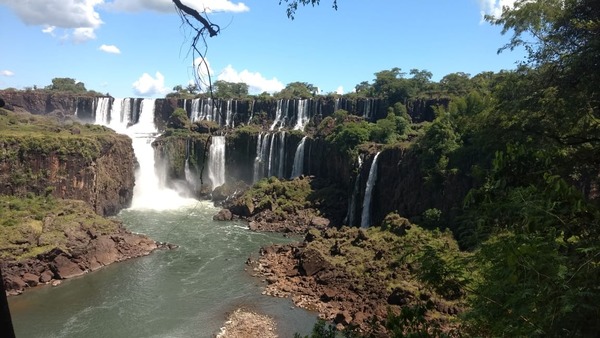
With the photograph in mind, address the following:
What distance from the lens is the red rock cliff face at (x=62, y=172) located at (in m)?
31.0

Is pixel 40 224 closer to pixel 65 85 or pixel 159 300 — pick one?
pixel 159 300

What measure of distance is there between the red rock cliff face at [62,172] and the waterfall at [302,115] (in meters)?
21.4

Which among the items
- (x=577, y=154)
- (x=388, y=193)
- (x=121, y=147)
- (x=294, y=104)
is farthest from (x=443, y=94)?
(x=577, y=154)

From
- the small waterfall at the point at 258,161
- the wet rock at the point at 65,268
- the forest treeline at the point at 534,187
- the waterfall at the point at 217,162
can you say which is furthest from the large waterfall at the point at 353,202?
the wet rock at the point at 65,268

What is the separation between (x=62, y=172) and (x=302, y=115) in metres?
27.2

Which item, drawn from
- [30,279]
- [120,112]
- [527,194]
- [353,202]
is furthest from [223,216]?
[527,194]

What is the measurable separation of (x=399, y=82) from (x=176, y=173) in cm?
2591

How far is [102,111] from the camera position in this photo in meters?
55.5

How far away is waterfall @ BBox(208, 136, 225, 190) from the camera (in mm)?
46125

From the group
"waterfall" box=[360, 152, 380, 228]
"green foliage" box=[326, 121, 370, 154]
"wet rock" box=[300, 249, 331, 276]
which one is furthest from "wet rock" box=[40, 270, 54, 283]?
"green foliage" box=[326, 121, 370, 154]

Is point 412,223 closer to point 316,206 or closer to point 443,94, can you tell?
point 316,206

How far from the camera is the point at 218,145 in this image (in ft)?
152

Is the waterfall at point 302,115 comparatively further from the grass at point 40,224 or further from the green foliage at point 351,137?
the grass at point 40,224

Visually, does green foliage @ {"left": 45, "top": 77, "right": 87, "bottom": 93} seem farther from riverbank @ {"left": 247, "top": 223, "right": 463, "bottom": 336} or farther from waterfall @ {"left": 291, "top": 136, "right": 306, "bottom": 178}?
riverbank @ {"left": 247, "top": 223, "right": 463, "bottom": 336}
